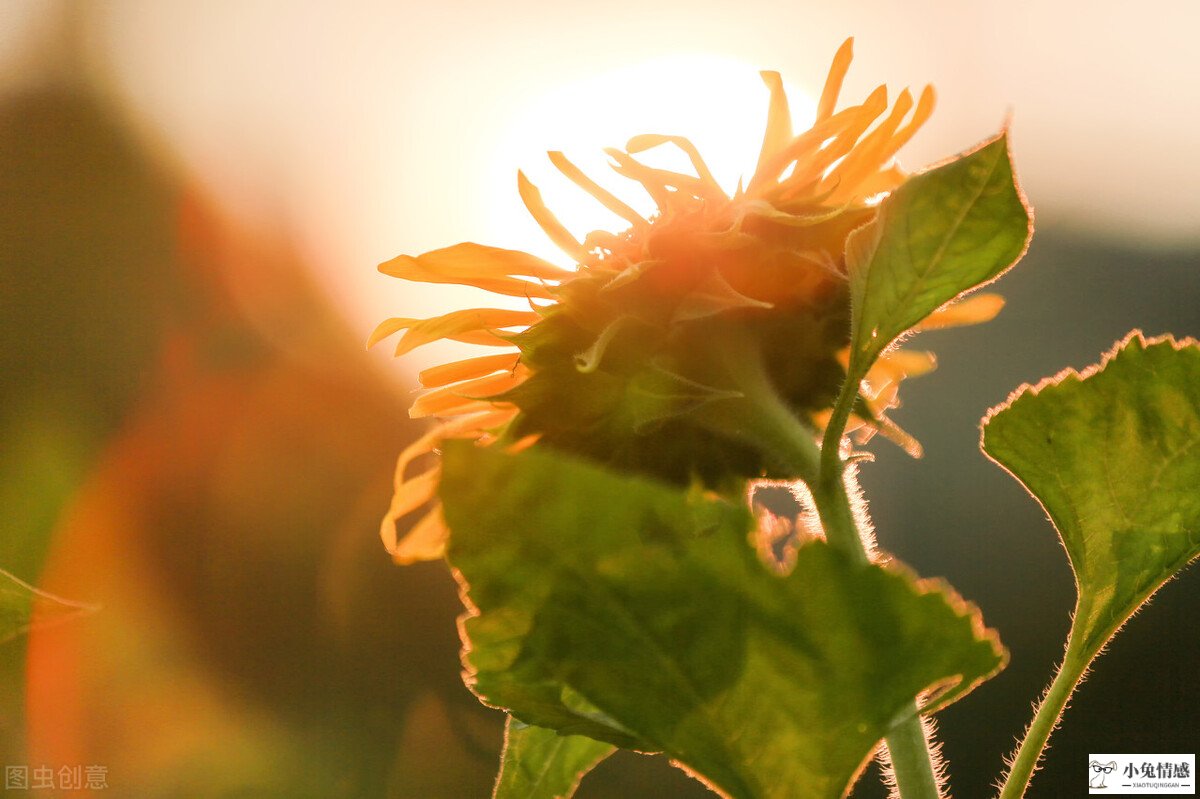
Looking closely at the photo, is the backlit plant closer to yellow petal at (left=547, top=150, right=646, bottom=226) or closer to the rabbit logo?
yellow petal at (left=547, top=150, right=646, bottom=226)

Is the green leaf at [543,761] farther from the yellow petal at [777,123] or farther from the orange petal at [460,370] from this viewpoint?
the yellow petal at [777,123]

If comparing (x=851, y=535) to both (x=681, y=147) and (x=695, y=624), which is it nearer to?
(x=695, y=624)

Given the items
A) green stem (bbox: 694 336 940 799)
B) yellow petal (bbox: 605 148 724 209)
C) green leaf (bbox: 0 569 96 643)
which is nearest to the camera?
green leaf (bbox: 0 569 96 643)

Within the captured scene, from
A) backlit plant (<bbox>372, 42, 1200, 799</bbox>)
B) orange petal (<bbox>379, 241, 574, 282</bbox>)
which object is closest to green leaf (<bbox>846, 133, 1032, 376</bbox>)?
backlit plant (<bbox>372, 42, 1200, 799</bbox>)

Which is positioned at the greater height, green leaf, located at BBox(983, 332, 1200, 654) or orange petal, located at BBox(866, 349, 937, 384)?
orange petal, located at BBox(866, 349, 937, 384)

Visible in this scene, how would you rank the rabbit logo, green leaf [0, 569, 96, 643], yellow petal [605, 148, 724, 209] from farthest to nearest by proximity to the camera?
the rabbit logo < yellow petal [605, 148, 724, 209] < green leaf [0, 569, 96, 643]

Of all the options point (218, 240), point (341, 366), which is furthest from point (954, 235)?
point (218, 240)

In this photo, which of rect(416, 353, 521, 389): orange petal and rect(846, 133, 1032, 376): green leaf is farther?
rect(416, 353, 521, 389): orange petal

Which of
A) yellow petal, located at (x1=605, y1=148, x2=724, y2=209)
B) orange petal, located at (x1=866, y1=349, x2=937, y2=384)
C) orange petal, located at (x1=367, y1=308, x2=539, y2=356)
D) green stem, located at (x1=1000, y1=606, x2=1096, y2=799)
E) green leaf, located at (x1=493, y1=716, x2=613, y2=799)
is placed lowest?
green leaf, located at (x1=493, y1=716, x2=613, y2=799)
